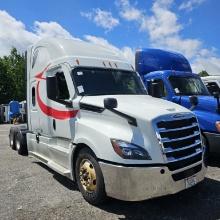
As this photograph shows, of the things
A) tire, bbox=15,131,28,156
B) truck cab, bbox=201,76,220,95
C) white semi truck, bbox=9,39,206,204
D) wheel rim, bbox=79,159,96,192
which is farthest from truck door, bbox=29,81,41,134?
truck cab, bbox=201,76,220,95

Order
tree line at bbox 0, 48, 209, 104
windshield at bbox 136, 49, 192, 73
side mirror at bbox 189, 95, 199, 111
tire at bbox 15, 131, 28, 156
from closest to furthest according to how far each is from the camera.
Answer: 1. side mirror at bbox 189, 95, 199, 111
2. windshield at bbox 136, 49, 192, 73
3. tire at bbox 15, 131, 28, 156
4. tree line at bbox 0, 48, 209, 104

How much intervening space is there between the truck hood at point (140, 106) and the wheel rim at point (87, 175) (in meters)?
1.07

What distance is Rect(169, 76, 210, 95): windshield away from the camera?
10000mm

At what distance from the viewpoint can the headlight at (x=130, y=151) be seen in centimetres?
547

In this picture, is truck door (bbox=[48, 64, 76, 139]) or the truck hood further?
truck door (bbox=[48, 64, 76, 139])

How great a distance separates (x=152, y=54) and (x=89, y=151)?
6.14 meters

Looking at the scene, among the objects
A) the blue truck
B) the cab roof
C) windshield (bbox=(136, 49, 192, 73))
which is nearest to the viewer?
the cab roof

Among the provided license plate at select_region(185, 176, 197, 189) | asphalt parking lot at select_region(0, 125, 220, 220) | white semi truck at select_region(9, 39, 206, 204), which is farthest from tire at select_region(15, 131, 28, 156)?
license plate at select_region(185, 176, 197, 189)

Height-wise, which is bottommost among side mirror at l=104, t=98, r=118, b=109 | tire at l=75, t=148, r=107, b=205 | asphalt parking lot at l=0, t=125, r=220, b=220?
asphalt parking lot at l=0, t=125, r=220, b=220

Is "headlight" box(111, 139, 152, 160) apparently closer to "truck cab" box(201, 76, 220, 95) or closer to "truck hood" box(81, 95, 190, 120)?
"truck hood" box(81, 95, 190, 120)

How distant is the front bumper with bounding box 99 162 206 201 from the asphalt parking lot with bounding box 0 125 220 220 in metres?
0.42

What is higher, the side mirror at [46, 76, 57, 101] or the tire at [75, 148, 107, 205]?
the side mirror at [46, 76, 57, 101]

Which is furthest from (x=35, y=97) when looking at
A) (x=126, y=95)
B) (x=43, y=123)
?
(x=126, y=95)

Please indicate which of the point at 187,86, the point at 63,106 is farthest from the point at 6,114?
the point at 63,106
